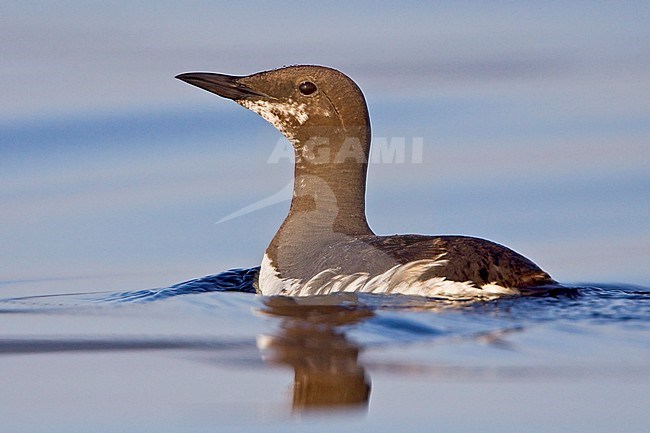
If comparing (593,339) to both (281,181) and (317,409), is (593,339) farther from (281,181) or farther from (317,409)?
(281,181)

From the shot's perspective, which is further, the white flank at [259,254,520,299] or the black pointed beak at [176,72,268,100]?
the black pointed beak at [176,72,268,100]

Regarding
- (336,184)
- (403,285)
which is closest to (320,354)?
(403,285)

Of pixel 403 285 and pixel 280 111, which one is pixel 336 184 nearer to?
pixel 280 111

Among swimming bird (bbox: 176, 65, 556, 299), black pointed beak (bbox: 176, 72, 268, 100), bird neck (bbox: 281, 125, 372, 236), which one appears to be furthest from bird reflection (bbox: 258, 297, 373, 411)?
black pointed beak (bbox: 176, 72, 268, 100)

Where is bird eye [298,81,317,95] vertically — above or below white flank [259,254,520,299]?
above

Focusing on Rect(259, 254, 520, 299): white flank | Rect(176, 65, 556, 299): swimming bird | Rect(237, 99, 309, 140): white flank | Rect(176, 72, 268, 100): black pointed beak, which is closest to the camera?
Rect(259, 254, 520, 299): white flank

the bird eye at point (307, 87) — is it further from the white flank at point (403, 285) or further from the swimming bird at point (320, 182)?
the white flank at point (403, 285)

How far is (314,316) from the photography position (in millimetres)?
7586

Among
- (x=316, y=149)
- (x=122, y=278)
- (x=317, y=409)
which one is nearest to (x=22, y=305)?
(x=122, y=278)

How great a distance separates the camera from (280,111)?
9.38 metres

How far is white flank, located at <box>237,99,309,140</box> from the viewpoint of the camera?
30.5 feet

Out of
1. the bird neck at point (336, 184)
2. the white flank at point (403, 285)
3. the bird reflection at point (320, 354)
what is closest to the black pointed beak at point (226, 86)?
the bird neck at point (336, 184)

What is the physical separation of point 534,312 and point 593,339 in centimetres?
50

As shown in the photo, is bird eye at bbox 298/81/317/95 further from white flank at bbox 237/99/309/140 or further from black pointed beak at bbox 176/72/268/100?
black pointed beak at bbox 176/72/268/100
